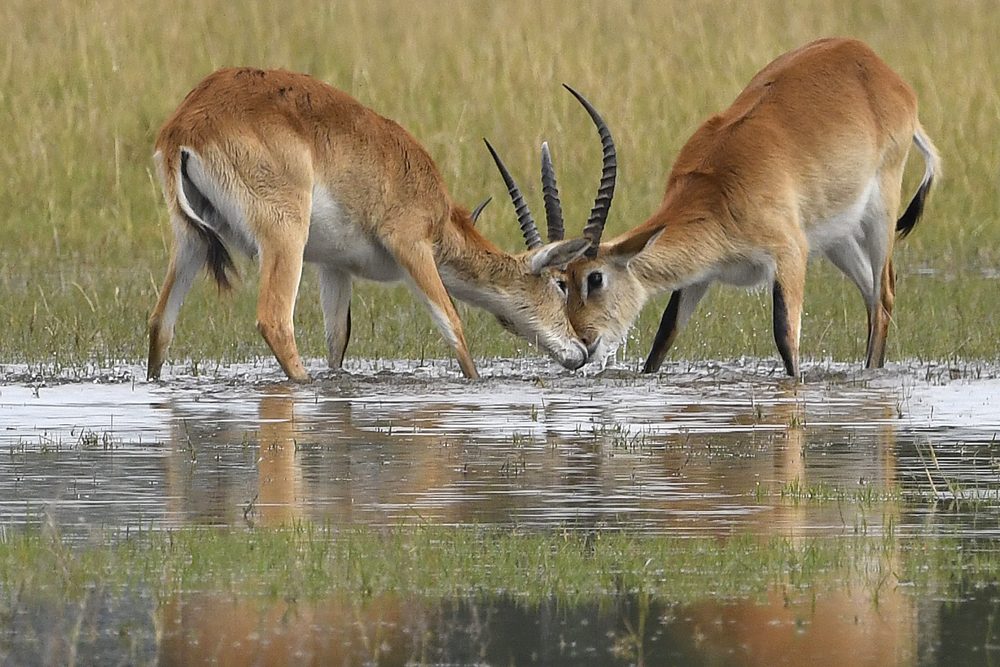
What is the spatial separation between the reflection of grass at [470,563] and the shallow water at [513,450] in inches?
9.9

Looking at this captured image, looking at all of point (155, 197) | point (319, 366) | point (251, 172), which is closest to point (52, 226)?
point (155, 197)

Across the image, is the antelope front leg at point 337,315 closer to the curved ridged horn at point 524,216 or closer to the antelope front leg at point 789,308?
the curved ridged horn at point 524,216

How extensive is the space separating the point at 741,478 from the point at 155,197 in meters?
10.2

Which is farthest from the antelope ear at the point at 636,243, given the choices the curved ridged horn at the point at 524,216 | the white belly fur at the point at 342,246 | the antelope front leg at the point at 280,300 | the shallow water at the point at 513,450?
the antelope front leg at the point at 280,300

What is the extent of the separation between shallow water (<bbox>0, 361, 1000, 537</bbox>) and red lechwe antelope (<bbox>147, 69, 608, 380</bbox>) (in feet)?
1.41

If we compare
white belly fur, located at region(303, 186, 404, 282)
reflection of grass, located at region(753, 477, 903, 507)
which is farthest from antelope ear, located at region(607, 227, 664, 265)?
reflection of grass, located at region(753, 477, 903, 507)

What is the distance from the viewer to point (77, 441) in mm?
7789

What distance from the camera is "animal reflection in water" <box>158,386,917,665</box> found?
15.1 feet

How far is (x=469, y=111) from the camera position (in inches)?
714

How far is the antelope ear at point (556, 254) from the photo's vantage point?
11.1 m

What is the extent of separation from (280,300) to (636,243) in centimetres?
194

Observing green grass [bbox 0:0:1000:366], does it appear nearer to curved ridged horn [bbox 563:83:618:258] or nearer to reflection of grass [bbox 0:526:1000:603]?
curved ridged horn [bbox 563:83:618:258]

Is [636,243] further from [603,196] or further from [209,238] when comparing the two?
[209,238]

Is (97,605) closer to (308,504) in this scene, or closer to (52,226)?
(308,504)
